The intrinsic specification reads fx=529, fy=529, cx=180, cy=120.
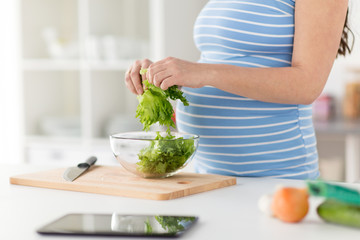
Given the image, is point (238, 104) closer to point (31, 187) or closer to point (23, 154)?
point (31, 187)

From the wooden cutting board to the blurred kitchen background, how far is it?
6.15 ft

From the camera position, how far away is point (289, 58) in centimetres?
133

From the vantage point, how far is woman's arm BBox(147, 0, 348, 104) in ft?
3.73

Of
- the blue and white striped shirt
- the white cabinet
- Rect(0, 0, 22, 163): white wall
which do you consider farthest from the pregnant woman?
Rect(0, 0, 22, 163): white wall

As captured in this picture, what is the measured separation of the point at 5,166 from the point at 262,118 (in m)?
0.69

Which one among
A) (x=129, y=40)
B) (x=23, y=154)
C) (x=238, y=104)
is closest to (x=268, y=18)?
(x=238, y=104)

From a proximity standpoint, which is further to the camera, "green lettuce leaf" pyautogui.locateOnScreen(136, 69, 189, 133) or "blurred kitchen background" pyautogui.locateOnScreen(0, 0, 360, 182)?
"blurred kitchen background" pyautogui.locateOnScreen(0, 0, 360, 182)

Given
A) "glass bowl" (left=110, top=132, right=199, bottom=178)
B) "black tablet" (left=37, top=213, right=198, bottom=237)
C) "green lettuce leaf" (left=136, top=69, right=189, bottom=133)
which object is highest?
"green lettuce leaf" (left=136, top=69, right=189, bottom=133)

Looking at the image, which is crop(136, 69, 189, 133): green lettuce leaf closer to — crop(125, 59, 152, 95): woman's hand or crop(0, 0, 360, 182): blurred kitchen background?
crop(125, 59, 152, 95): woman's hand

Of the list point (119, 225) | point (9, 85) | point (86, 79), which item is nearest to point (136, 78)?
point (119, 225)

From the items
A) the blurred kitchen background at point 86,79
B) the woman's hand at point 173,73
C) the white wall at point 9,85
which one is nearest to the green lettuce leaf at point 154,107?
the woman's hand at point 173,73

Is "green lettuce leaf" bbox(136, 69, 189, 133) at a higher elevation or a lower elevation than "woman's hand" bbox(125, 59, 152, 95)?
lower

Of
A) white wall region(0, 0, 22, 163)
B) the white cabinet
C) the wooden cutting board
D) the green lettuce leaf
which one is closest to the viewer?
the wooden cutting board

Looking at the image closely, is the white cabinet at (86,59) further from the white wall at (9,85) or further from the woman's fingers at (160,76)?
the woman's fingers at (160,76)
